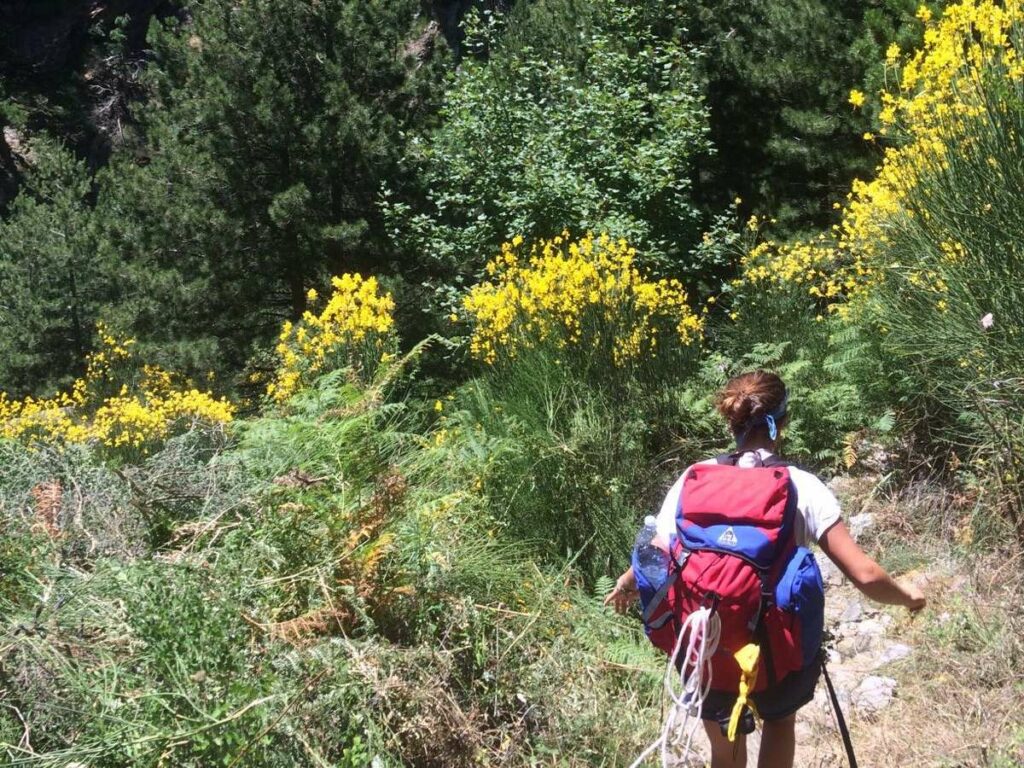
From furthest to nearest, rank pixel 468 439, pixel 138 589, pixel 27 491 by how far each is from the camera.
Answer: pixel 468 439, pixel 27 491, pixel 138 589

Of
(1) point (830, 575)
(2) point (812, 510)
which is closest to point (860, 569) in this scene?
(2) point (812, 510)

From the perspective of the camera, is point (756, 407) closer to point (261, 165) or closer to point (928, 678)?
point (928, 678)

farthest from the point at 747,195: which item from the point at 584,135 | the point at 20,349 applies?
the point at 20,349

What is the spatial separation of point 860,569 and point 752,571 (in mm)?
304

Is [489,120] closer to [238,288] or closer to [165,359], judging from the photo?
[238,288]

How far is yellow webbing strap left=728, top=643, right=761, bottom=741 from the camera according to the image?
2344 mm

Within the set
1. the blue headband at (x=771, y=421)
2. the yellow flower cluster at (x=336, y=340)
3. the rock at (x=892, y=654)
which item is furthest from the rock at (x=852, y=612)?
the yellow flower cluster at (x=336, y=340)

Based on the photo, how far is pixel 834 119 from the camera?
30.2 ft

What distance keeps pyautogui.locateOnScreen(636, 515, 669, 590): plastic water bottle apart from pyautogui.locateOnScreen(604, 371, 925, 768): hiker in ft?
0.07

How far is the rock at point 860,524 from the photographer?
5398 mm

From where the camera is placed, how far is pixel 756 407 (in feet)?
8.82

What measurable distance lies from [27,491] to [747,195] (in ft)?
27.7

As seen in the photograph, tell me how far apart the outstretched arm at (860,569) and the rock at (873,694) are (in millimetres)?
1482

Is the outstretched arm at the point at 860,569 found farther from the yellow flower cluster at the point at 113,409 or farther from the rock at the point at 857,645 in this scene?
the yellow flower cluster at the point at 113,409
